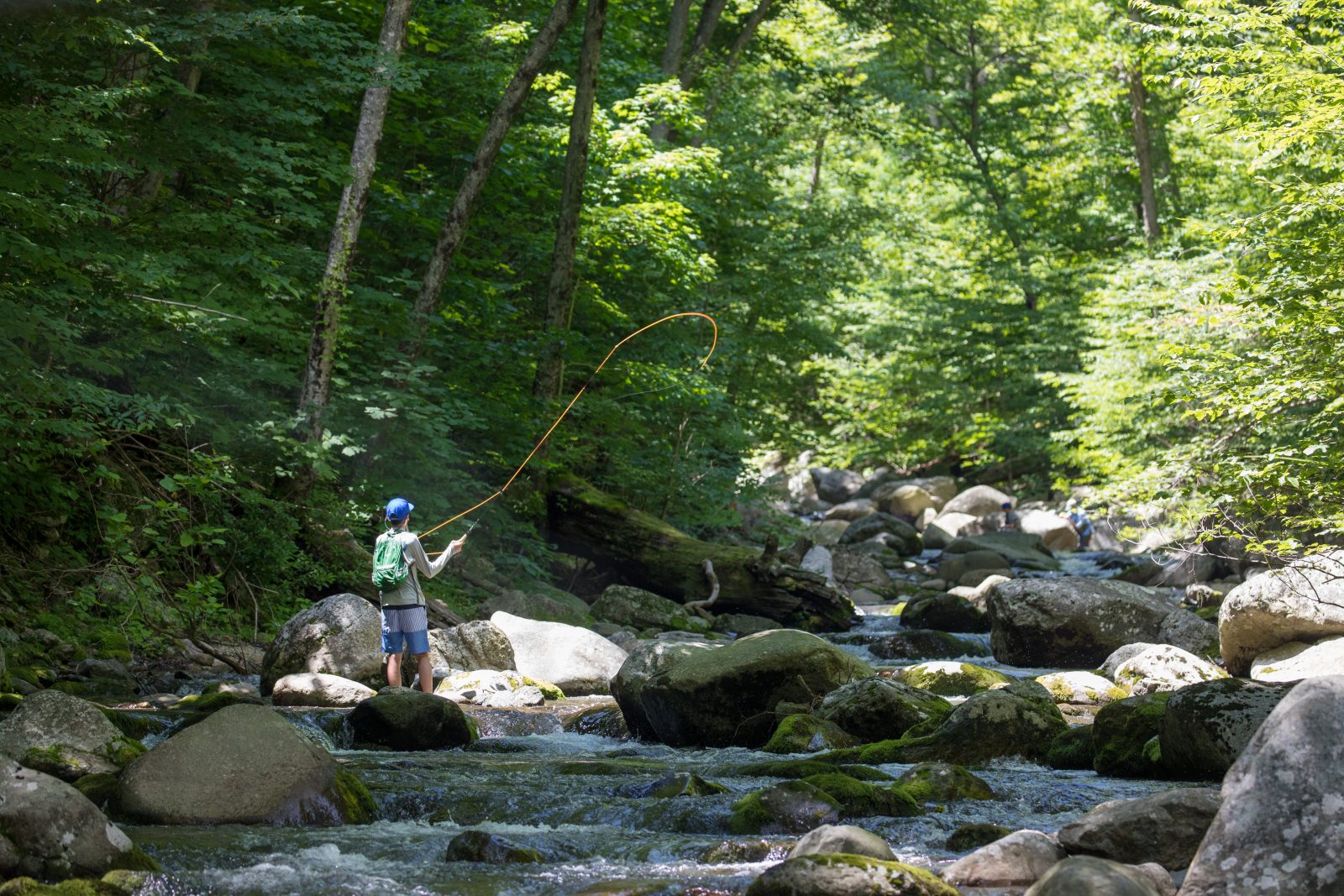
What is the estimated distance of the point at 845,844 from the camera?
4.53 meters

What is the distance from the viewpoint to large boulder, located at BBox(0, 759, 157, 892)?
4316 mm

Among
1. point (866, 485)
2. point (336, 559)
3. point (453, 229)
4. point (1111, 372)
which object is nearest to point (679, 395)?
point (453, 229)

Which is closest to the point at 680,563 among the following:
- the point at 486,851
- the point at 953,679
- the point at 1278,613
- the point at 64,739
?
the point at 953,679

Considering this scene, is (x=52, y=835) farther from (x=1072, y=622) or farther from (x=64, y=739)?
(x=1072, y=622)

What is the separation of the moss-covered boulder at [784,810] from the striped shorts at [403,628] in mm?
3850

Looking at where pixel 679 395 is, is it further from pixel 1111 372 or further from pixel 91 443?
pixel 91 443

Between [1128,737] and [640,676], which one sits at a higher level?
[1128,737]

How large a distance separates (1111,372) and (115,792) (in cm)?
1542

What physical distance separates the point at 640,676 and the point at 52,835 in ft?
15.0

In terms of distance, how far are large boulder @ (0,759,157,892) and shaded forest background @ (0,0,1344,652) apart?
107 inches

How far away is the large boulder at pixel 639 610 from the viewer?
13.6m

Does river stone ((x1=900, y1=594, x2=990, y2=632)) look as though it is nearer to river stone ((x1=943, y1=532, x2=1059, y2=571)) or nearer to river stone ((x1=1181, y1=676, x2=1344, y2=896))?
river stone ((x1=943, y1=532, x2=1059, y2=571))

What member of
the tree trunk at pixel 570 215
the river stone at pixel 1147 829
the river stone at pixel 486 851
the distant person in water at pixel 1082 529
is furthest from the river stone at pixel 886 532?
the river stone at pixel 486 851

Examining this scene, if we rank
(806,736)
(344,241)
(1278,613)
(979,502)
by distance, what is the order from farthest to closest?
(979,502) < (344,241) < (1278,613) < (806,736)
